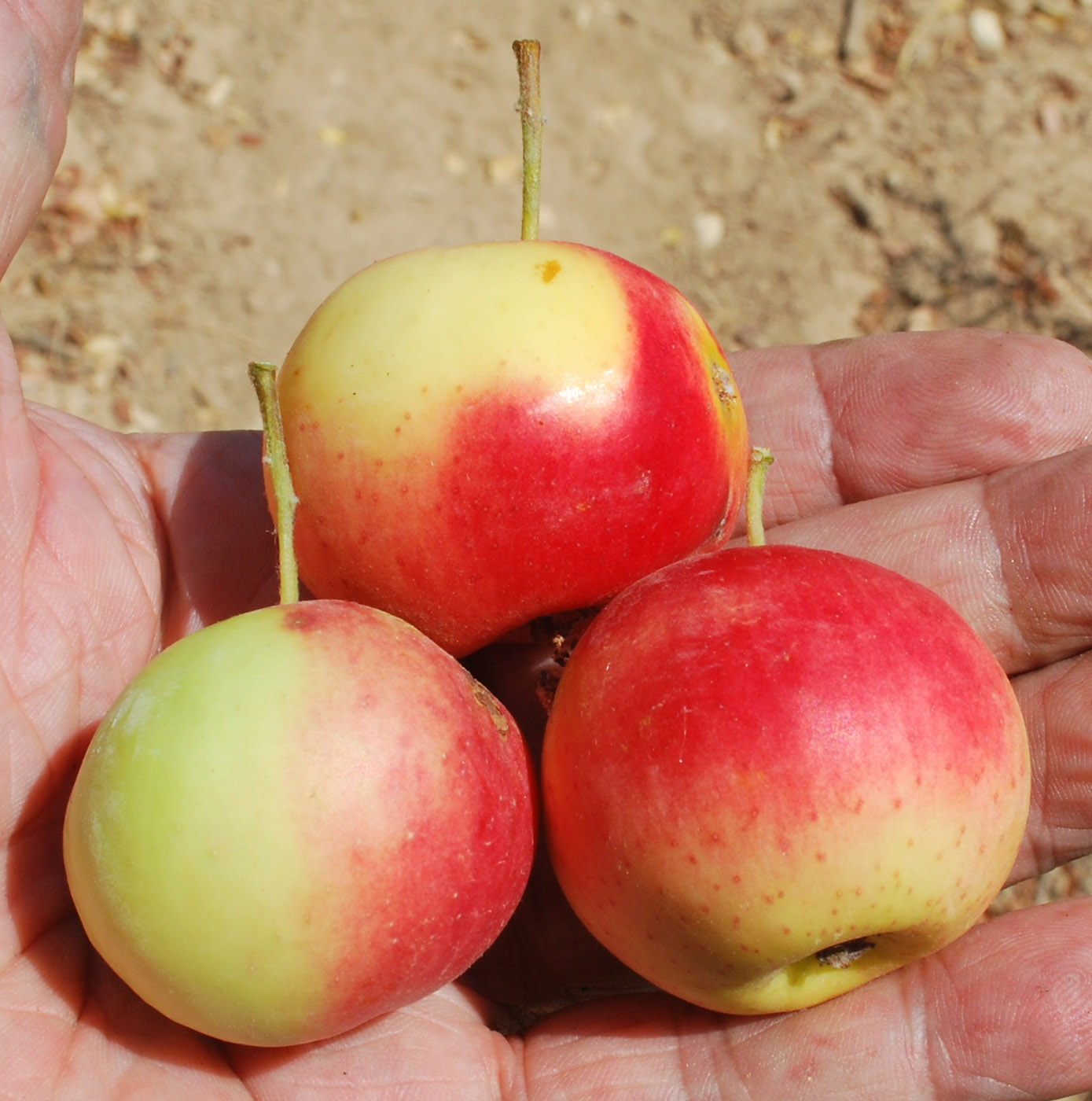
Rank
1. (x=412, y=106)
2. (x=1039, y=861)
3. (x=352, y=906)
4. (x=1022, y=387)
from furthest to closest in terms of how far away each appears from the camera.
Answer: (x=412, y=106), (x=1022, y=387), (x=1039, y=861), (x=352, y=906)

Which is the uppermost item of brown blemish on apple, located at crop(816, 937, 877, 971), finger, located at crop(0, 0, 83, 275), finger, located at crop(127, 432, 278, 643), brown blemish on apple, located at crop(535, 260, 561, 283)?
finger, located at crop(0, 0, 83, 275)

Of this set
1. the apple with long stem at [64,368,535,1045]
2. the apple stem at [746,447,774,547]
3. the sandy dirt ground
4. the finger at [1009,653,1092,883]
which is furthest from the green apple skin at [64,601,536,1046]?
the sandy dirt ground

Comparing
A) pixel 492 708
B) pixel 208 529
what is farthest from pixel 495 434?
pixel 208 529

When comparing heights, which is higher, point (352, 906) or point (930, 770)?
point (930, 770)

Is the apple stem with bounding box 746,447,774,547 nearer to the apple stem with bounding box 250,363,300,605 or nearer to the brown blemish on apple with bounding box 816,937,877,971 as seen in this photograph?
the brown blemish on apple with bounding box 816,937,877,971

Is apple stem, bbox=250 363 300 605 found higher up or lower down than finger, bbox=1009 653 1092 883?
higher up

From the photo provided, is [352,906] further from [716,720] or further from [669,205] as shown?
[669,205]

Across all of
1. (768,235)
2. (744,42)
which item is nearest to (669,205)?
(768,235)

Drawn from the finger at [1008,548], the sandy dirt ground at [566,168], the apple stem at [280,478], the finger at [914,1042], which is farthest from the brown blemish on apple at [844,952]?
the sandy dirt ground at [566,168]
